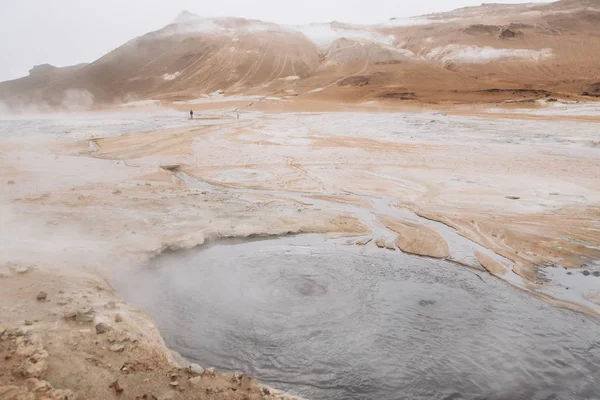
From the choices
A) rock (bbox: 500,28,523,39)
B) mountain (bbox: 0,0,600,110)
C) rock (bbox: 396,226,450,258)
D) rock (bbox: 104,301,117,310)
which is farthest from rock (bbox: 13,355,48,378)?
rock (bbox: 500,28,523,39)

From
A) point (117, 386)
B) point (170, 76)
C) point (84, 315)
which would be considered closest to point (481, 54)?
point (170, 76)

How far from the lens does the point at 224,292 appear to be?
645 centimetres

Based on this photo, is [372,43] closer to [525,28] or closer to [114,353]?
[525,28]

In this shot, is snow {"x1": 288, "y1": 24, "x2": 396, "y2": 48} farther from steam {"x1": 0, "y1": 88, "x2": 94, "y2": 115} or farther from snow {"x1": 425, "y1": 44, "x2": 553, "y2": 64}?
steam {"x1": 0, "y1": 88, "x2": 94, "y2": 115}

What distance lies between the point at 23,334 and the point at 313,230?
18.5ft

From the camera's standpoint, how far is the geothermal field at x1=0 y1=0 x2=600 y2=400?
14.8ft

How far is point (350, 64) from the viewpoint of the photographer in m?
57.2

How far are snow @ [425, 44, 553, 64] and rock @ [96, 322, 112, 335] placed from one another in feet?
187

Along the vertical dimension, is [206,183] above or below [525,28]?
below

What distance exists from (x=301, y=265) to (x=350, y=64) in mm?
53631

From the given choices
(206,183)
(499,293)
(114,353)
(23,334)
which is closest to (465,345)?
(499,293)

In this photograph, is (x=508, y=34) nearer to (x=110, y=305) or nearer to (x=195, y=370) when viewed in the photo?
(x=110, y=305)

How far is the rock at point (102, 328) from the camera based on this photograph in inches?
177

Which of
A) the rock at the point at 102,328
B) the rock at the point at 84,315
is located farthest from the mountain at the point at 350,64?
the rock at the point at 102,328
